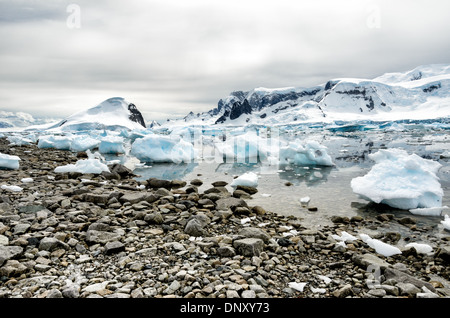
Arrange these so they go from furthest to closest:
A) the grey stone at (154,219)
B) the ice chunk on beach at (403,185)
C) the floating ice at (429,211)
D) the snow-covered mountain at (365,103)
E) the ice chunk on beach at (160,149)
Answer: the snow-covered mountain at (365,103) < the ice chunk on beach at (160,149) < the ice chunk on beach at (403,185) < the floating ice at (429,211) < the grey stone at (154,219)

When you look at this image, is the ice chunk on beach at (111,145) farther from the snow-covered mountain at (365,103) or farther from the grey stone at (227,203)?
the snow-covered mountain at (365,103)

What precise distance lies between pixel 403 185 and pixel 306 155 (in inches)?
331

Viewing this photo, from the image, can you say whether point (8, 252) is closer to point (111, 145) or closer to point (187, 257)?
point (187, 257)

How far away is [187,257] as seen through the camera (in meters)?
3.60

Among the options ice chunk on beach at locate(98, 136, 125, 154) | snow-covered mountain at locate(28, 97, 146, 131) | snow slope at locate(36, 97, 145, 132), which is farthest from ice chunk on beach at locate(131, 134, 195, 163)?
snow-covered mountain at locate(28, 97, 146, 131)

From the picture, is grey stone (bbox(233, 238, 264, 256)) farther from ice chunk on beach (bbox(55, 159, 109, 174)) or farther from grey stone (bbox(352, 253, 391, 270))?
ice chunk on beach (bbox(55, 159, 109, 174))

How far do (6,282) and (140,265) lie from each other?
1333 millimetres

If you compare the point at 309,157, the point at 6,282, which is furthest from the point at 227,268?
the point at 309,157

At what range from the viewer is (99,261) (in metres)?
3.43

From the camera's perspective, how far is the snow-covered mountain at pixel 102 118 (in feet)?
402

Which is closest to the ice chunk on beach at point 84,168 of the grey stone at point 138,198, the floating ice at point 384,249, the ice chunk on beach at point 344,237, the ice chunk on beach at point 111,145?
the grey stone at point 138,198

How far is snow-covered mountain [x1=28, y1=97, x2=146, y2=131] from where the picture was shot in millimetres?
122562

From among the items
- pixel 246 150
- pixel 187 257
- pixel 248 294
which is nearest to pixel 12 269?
pixel 187 257

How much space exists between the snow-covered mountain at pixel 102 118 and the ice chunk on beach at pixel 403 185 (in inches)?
5011
